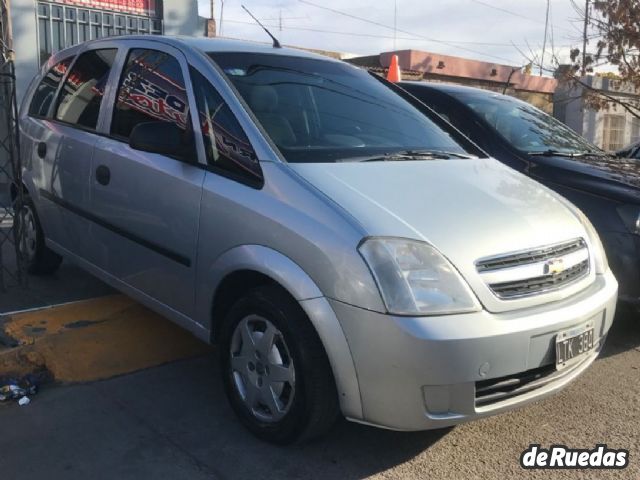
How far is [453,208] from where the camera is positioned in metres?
2.90

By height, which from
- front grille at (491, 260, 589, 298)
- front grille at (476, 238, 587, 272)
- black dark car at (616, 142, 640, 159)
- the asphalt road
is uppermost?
black dark car at (616, 142, 640, 159)

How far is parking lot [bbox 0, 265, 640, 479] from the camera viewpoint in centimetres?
282

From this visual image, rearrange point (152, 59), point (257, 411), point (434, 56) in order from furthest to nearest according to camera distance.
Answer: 1. point (434, 56)
2. point (152, 59)
3. point (257, 411)

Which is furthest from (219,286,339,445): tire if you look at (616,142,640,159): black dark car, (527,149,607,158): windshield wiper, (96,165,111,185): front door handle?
(616,142,640,159): black dark car

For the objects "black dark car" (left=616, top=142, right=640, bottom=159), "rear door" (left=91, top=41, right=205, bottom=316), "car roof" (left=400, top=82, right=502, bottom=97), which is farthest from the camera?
"black dark car" (left=616, top=142, right=640, bottom=159)

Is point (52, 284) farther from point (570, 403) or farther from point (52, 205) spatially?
point (570, 403)

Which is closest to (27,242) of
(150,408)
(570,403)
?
(150,408)

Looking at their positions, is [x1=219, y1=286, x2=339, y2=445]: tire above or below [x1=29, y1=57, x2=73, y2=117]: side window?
below

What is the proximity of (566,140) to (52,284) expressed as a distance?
A: 14.4 feet

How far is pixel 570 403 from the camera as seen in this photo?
138 inches

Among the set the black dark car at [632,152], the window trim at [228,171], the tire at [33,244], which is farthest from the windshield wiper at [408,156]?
the black dark car at [632,152]

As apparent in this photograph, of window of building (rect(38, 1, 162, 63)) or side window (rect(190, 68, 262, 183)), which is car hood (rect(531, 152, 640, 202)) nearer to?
side window (rect(190, 68, 262, 183))

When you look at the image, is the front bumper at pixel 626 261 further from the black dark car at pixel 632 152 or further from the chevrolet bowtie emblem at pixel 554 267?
the black dark car at pixel 632 152

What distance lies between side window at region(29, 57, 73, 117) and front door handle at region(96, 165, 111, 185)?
4.04ft
